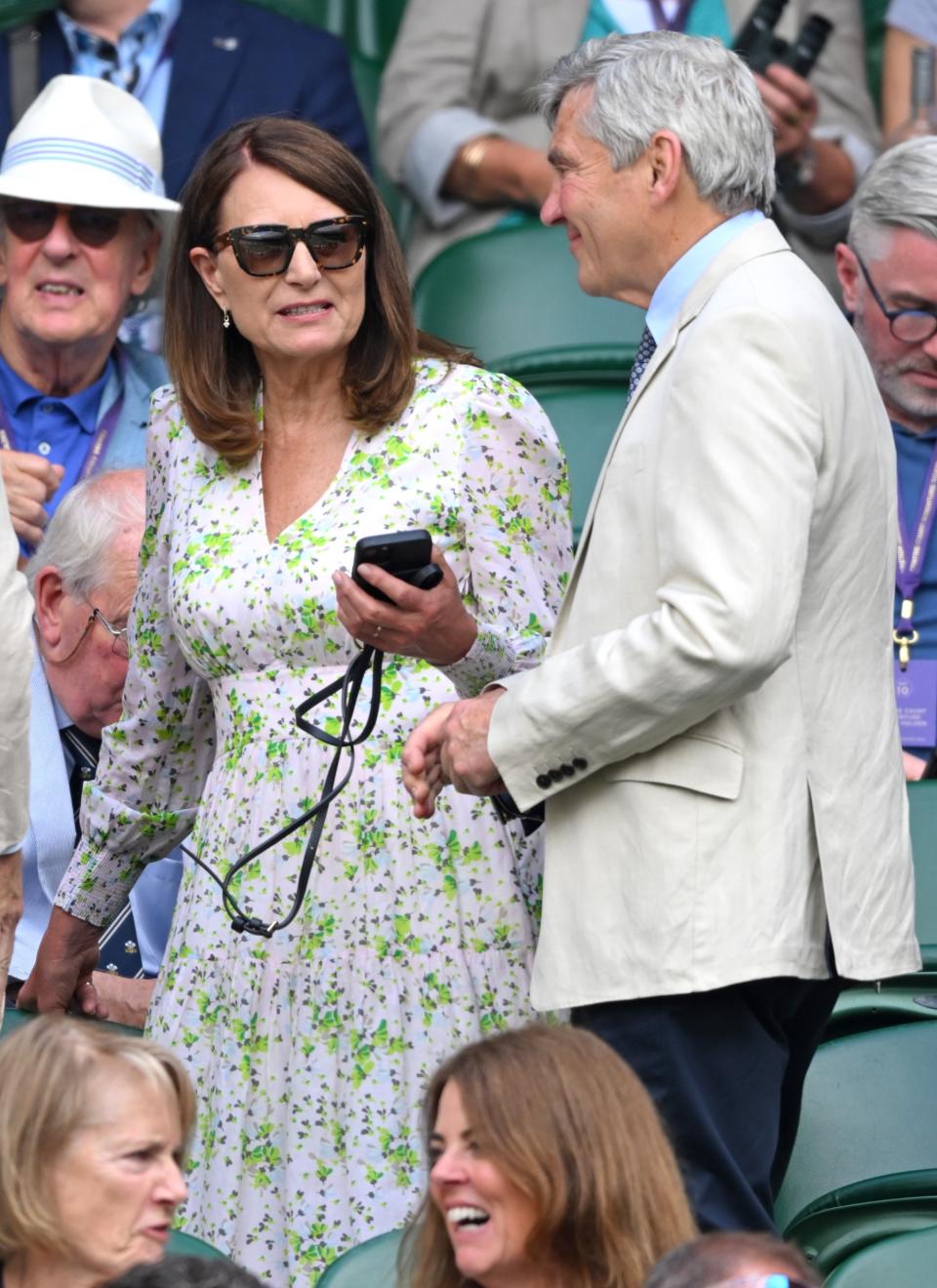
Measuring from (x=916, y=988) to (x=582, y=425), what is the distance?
5.39 feet

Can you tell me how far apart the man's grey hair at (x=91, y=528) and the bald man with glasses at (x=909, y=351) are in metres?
1.37

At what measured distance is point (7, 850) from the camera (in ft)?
9.18

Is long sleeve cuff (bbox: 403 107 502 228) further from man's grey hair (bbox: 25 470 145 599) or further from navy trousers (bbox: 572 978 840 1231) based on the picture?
navy trousers (bbox: 572 978 840 1231)

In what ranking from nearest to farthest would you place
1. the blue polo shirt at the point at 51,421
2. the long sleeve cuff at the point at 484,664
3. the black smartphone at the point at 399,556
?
1. the black smartphone at the point at 399,556
2. the long sleeve cuff at the point at 484,664
3. the blue polo shirt at the point at 51,421

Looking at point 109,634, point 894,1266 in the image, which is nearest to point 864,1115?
point 894,1266

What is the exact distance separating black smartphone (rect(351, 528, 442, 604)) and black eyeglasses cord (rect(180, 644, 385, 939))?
6.5 inches

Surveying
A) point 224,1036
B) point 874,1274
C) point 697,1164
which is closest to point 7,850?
point 224,1036

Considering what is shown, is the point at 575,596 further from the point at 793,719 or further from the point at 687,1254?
the point at 687,1254

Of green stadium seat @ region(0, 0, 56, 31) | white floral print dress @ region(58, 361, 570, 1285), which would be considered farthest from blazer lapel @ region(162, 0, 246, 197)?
white floral print dress @ region(58, 361, 570, 1285)

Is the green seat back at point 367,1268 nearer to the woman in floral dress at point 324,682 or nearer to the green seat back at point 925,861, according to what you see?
the woman in floral dress at point 324,682

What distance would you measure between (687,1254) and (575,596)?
34.8 inches

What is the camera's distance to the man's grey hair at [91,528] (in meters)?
3.81

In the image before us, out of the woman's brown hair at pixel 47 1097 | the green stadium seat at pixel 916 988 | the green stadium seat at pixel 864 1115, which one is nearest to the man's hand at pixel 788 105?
the green stadium seat at pixel 916 988

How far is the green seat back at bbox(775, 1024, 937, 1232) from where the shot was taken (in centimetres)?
329
